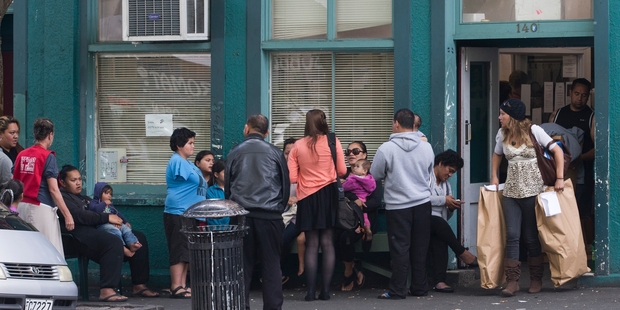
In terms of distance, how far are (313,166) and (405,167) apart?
887 millimetres

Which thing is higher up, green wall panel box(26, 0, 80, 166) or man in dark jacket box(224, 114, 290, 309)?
green wall panel box(26, 0, 80, 166)

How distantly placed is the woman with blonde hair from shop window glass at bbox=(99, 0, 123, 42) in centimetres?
459

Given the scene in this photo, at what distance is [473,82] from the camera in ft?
35.3

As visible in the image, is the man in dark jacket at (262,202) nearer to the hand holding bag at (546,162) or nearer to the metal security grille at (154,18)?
the hand holding bag at (546,162)

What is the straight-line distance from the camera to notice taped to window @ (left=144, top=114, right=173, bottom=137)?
11383mm

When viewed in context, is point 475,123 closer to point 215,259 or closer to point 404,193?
point 404,193

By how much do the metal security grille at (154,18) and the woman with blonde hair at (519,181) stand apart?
372cm

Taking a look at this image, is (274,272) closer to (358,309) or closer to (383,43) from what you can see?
(358,309)

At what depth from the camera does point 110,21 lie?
11438mm

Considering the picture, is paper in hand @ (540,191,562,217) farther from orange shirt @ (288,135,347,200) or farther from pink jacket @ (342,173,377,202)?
orange shirt @ (288,135,347,200)

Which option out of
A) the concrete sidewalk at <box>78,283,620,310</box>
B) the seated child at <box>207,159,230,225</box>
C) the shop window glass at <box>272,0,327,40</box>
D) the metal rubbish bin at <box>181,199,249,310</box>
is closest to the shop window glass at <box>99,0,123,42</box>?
the shop window glass at <box>272,0,327,40</box>

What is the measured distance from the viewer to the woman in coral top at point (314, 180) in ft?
31.6

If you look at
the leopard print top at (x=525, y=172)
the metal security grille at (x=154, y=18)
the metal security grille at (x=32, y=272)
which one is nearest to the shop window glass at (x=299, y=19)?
the metal security grille at (x=154, y=18)

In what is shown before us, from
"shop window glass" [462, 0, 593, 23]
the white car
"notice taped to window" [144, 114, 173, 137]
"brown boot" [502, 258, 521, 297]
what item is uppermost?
"shop window glass" [462, 0, 593, 23]
